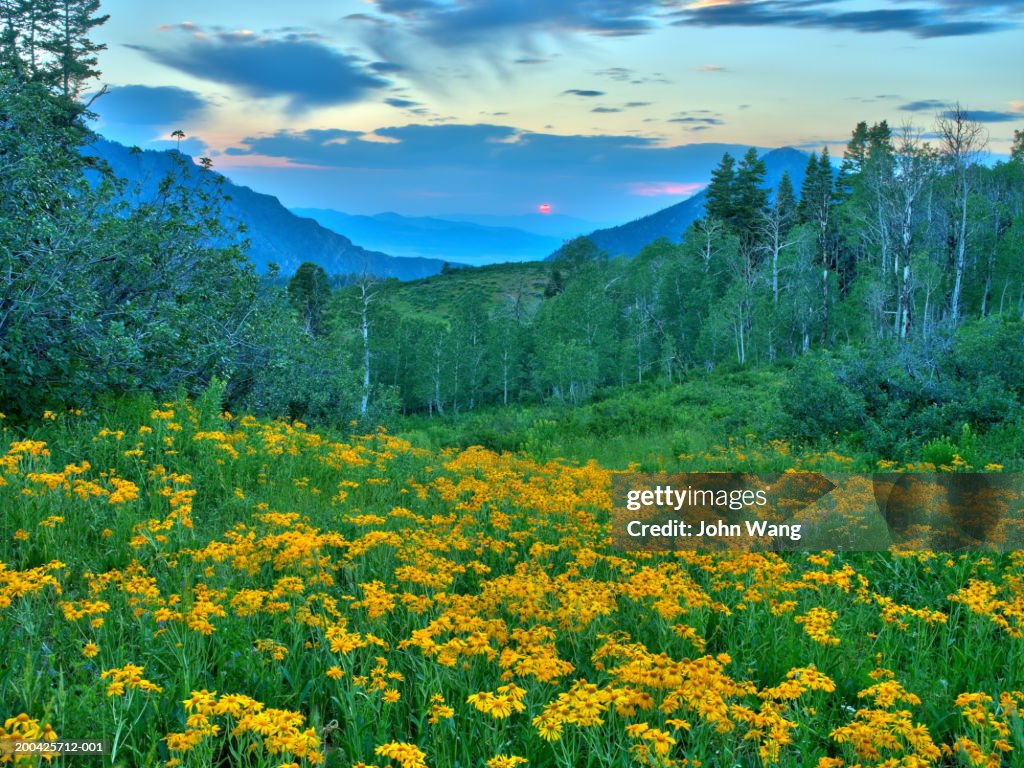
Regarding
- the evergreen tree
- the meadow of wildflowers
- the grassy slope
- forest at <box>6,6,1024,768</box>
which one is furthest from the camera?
the grassy slope

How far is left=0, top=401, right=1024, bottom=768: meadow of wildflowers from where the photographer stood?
2.86 meters

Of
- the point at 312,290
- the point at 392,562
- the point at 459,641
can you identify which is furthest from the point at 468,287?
the point at 459,641

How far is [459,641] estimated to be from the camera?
339 cm

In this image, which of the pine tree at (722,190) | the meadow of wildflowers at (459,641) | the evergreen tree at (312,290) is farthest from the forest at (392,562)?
the pine tree at (722,190)

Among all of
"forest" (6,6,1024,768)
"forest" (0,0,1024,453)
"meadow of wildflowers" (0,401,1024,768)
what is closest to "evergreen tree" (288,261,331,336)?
"forest" (0,0,1024,453)

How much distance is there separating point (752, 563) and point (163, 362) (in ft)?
24.8

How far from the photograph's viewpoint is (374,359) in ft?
190

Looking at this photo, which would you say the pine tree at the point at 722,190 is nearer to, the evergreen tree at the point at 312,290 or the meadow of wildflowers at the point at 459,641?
the evergreen tree at the point at 312,290

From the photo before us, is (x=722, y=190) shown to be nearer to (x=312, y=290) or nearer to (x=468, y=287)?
(x=312, y=290)

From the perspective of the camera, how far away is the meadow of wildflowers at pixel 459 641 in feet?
9.39

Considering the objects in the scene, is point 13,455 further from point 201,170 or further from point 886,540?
point 201,170

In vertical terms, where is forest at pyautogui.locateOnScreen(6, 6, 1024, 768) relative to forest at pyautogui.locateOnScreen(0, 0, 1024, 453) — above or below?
below

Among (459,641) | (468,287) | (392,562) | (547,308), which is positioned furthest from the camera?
(468,287)

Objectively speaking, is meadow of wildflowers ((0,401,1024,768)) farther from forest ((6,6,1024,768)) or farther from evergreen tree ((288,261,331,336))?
evergreen tree ((288,261,331,336))
